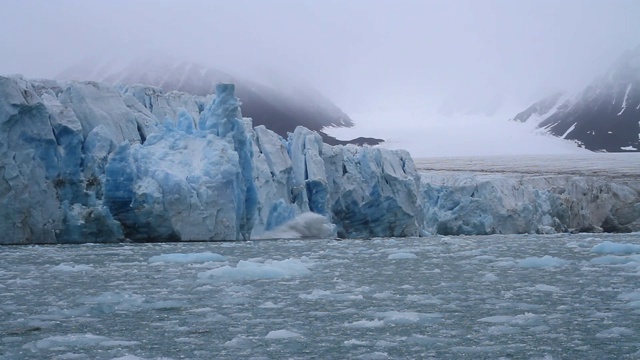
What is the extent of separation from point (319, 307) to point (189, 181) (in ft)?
27.0

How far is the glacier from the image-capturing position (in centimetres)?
1267

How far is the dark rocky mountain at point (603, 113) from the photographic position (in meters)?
62.3

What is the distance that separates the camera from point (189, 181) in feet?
45.4

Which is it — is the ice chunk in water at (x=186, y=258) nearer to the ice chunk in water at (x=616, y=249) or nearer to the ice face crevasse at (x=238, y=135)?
the ice face crevasse at (x=238, y=135)

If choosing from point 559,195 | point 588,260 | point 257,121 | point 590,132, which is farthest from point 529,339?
point 590,132

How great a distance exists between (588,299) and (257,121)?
47.6m

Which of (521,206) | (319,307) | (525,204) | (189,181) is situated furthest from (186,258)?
(525,204)

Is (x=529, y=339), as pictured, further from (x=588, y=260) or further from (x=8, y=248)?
(x=8, y=248)

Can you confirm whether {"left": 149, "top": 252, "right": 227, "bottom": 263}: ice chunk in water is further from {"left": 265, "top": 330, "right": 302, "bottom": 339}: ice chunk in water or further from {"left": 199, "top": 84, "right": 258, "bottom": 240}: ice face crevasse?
{"left": 265, "top": 330, "right": 302, "bottom": 339}: ice chunk in water

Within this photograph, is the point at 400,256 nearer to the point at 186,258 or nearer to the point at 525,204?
the point at 186,258

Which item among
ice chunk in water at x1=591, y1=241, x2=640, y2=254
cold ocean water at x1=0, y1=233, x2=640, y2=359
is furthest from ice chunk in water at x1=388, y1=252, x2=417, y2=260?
ice chunk in water at x1=591, y1=241, x2=640, y2=254

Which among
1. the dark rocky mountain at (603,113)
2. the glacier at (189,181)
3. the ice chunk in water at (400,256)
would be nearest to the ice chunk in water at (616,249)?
the ice chunk in water at (400,256)

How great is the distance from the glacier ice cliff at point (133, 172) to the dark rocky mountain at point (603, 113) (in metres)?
50.8

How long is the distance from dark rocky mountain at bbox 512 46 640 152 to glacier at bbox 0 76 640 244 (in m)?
45.9
